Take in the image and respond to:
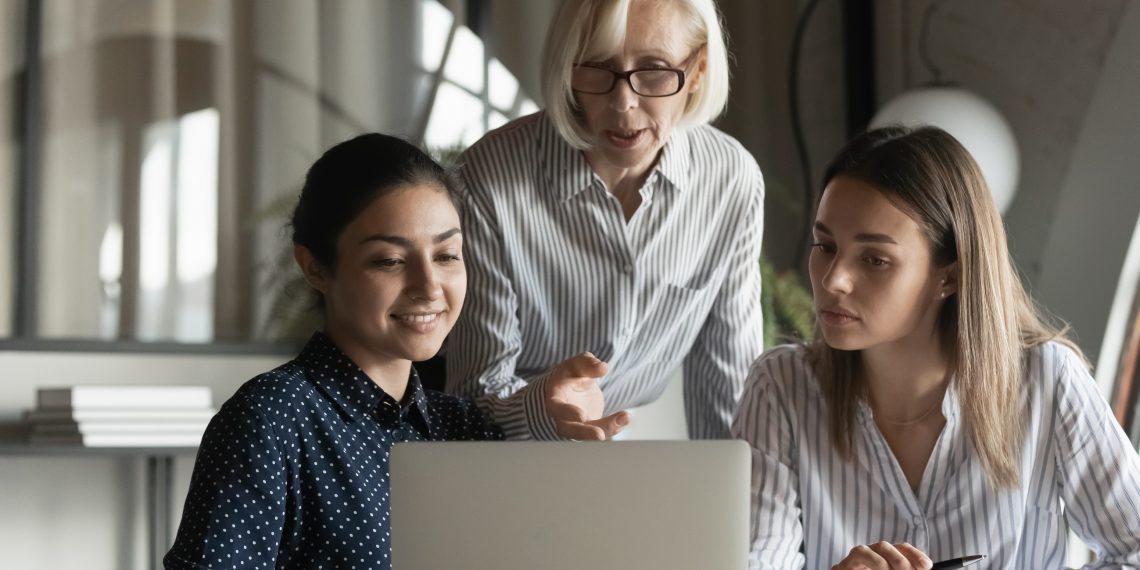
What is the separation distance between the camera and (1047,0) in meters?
3.51

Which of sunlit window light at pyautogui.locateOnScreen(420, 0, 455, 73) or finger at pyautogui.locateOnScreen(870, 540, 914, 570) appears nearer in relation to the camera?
finger at pyautogui.locateOnScreen(870, 540, 914, 570)

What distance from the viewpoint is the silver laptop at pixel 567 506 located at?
1.07 m

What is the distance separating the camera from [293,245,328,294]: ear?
1.57 m

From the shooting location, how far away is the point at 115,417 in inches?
114

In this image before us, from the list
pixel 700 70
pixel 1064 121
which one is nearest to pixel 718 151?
pixel 700 70

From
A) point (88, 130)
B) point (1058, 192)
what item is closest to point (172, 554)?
point (88, 130)

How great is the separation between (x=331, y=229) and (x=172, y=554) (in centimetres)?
45

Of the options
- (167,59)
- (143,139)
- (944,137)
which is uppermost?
(167,59)

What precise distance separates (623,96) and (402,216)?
0.47 metres

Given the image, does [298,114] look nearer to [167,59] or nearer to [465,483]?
[167,59]

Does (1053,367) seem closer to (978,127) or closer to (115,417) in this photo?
(978,127)

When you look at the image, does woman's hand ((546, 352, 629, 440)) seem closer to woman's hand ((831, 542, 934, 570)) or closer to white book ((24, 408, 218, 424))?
woman's hand ((831, 542, 934, 570))

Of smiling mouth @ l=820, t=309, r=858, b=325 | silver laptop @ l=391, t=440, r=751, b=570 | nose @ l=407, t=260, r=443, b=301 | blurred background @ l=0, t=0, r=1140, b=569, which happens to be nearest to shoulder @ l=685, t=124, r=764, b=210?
smiling mouth @ l=820, t=309, r=858, b=325

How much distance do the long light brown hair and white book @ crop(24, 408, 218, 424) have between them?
5.63ft
